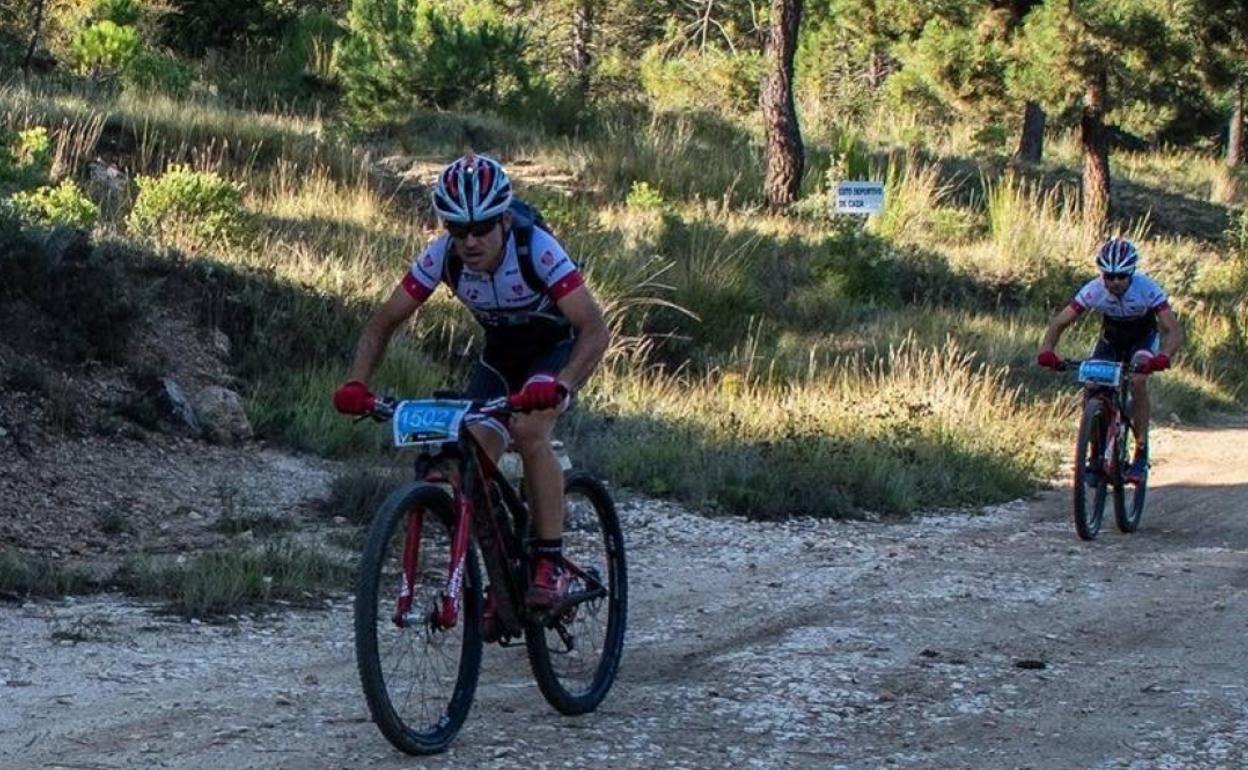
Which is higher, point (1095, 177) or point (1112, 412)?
point (1095, 177)

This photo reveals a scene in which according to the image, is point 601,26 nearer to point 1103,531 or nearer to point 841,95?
point 841,95

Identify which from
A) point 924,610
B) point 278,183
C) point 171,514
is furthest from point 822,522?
point 278,183

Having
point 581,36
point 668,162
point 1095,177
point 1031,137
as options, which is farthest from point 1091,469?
point 581,36

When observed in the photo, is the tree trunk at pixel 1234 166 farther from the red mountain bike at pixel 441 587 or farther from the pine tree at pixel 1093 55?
the red mountain bike at pixel 441 587

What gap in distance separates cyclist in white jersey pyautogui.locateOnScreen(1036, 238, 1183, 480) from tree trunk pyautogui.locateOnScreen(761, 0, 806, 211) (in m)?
9.91

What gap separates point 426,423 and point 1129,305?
7773 mm

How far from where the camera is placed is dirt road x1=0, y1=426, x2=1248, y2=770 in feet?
20.1

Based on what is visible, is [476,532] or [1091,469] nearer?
[476,532]

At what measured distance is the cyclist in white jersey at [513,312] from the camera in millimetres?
6117

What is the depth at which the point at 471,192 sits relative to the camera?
6.09 metres

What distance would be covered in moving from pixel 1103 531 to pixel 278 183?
868 cm

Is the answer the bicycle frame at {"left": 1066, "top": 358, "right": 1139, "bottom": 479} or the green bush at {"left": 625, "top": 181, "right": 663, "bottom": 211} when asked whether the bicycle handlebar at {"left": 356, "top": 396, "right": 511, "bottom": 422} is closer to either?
the bicycle frame at {"left": 1066, "top": 358, "right": 1139, "bottom": 479}

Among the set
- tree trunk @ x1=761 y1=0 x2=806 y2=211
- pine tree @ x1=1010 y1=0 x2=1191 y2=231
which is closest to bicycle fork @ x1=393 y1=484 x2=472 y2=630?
tree trunk @ x1=761 y1=0 x2=806 y2=211

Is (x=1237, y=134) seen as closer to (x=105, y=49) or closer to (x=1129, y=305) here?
(x=105, y=49)
